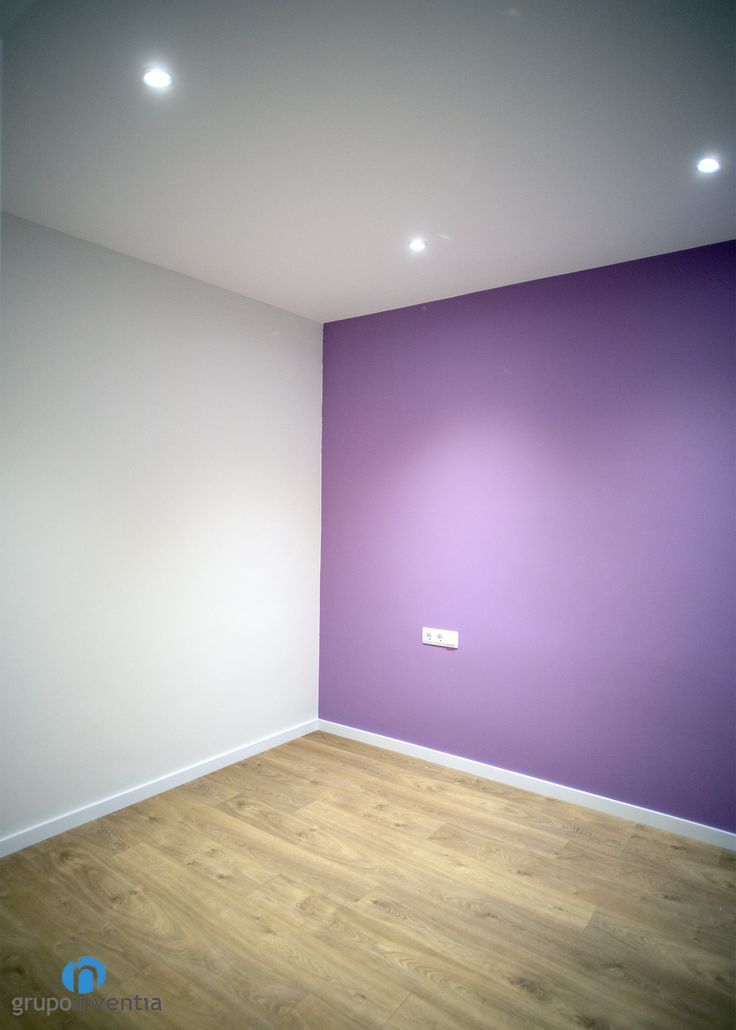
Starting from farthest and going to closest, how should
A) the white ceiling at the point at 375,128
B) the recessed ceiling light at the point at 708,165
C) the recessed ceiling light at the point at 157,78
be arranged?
the recessed ceiling light at the point at 708,165 < the recessed ceiling light at the point at 157,78 < the white ceiling at the point at 375,128

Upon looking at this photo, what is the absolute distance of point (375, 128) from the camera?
6.46 feet

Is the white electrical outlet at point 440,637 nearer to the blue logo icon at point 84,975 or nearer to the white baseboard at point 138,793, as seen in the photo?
the white baseboard at point 138,793

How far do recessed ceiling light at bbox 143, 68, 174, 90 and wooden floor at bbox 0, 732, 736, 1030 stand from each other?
2.61 meters

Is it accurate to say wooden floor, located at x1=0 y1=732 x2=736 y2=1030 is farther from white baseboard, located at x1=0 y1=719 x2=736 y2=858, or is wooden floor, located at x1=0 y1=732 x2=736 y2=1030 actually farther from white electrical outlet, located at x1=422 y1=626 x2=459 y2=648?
white electrical outlet, located at x1=422 y1=626 x2=459 y2=648

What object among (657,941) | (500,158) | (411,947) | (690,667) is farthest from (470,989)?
(500,158)

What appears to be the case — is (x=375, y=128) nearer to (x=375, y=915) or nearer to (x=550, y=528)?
(x=550, y=528)

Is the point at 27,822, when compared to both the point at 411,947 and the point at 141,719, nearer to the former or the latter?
the point at 141,719

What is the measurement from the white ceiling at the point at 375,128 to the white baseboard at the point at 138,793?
8.36 ft

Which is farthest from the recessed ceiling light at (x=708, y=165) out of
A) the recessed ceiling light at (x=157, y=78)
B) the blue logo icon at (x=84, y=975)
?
the blue logo icon at (x=84, y=975)

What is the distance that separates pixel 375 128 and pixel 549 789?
2.99 meters

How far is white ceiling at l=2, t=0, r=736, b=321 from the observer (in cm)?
156

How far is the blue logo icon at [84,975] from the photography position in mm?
1851

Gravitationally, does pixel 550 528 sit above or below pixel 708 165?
below

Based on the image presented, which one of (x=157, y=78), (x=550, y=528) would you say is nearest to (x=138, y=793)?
(x=550, y=528)
